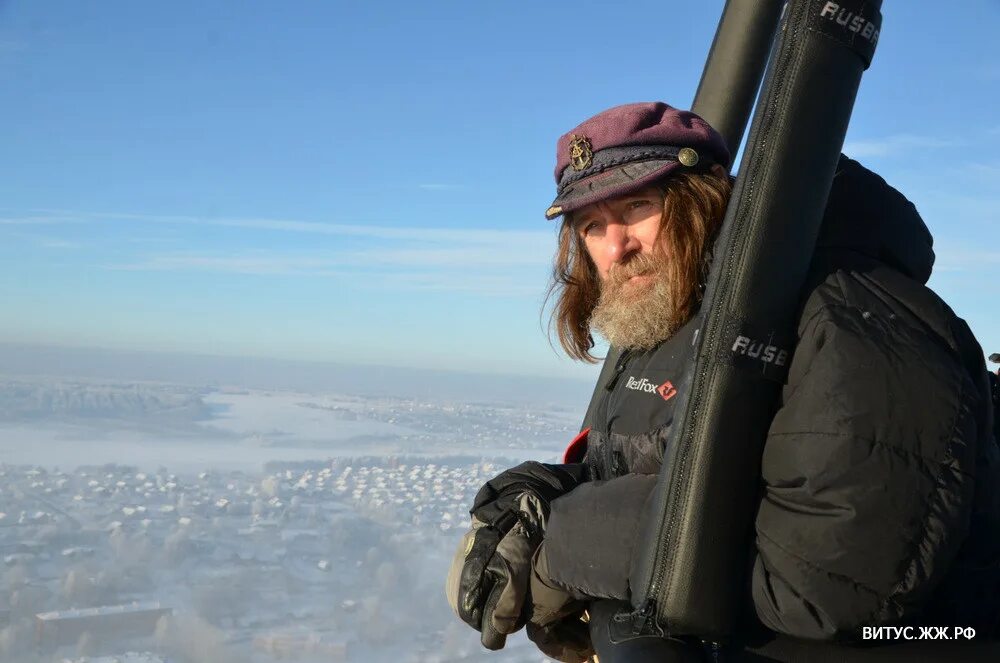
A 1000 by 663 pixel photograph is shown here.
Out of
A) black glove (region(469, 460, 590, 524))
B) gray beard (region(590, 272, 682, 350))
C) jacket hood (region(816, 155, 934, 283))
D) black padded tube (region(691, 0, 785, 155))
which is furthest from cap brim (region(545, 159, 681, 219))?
black padded tube (region(691, 0, 785, 155))

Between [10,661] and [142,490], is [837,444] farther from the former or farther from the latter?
[142,490]

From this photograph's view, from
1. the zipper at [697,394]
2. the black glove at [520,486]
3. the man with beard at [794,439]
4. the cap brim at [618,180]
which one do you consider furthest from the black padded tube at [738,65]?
the zipper at [697,394]

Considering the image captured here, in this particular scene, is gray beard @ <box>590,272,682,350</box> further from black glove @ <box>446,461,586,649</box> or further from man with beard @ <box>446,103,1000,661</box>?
black glove @ <box>446,461,586,649</box>

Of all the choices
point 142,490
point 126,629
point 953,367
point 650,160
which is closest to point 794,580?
point 953,367

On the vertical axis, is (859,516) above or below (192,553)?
above

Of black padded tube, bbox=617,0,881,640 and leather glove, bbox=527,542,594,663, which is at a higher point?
black padded tube, bbox=617,0,881,640

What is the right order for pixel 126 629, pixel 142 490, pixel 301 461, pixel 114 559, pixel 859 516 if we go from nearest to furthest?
pixel 859 516 < pixel 126 629 < pixel 114 559 < pixel 142 490 < pixel 301 461

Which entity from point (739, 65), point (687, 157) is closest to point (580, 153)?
point (687, 157)
